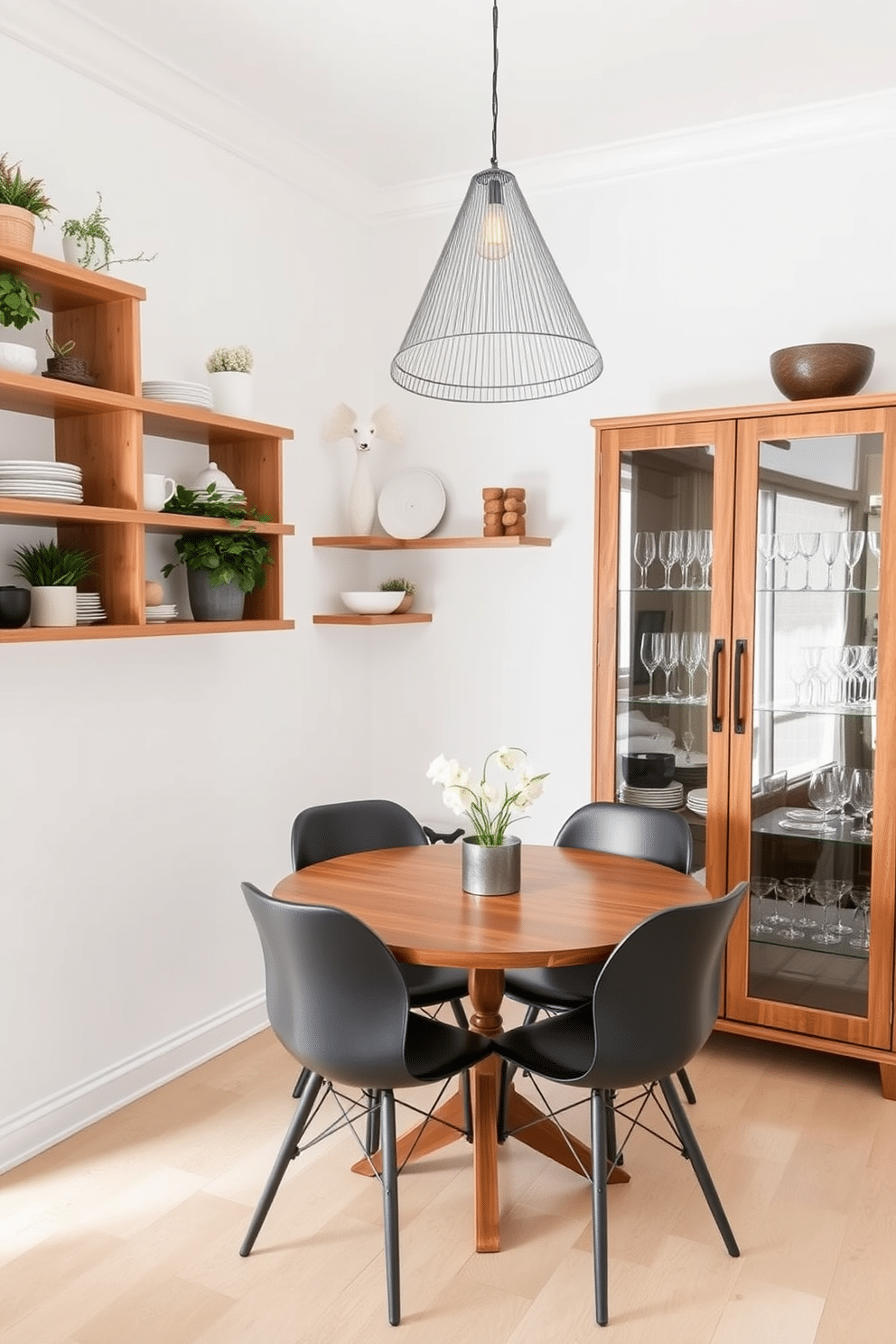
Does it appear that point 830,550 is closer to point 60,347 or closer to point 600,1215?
point 600,1215

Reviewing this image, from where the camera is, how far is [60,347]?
2.77 metres

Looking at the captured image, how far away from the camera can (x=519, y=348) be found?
11.5ft

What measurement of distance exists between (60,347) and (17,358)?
35 cm

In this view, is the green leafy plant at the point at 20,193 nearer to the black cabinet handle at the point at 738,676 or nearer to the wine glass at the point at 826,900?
the black cabinet handle at the point at 738,676

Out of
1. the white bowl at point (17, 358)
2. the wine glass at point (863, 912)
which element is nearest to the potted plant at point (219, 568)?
the white bowl at point (17, 358)

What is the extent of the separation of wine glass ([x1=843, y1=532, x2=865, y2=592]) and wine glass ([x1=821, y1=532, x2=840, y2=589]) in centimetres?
2

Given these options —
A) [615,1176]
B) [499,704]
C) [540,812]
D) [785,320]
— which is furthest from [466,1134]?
[785,320]

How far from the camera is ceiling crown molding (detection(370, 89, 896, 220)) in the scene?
3219 mm

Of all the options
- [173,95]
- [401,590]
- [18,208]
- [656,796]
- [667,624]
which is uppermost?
[173,95]

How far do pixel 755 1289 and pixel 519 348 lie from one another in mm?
2694

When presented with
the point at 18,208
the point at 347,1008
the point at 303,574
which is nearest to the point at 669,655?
the point at 303,574

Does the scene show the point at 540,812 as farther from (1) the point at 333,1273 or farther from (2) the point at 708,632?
(1) the point at 333,1273

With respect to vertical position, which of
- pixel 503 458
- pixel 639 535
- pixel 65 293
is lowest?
A: pixel 639 535

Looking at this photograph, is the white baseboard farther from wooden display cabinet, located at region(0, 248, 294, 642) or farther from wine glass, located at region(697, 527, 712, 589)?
wine glass, located at region(697, 527, 712, 589)
